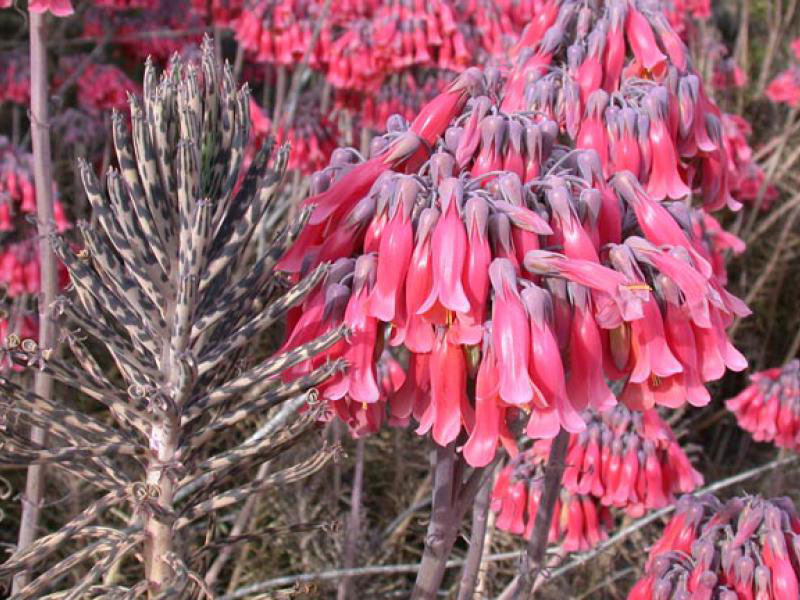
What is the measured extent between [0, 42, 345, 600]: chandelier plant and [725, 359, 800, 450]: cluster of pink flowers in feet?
8.58

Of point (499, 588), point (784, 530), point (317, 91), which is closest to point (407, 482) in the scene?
point (499, 588)

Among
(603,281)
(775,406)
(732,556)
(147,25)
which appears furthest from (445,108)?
(147,25)

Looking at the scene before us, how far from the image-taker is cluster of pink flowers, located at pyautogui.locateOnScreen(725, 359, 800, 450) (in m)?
3.53

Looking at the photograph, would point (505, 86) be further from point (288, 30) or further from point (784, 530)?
point (288, 30)

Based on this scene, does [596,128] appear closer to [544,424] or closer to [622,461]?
[544,424]

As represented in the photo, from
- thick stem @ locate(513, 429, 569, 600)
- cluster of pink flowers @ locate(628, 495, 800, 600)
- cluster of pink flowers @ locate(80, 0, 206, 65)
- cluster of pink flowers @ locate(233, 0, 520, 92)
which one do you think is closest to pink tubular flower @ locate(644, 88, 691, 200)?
thick stem @ locate(513, 429, 569, 600)

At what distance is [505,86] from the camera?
2.33 metres

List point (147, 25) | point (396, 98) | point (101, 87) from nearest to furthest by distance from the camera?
point (396, 98) → point (101, 87) → point (147, 25)

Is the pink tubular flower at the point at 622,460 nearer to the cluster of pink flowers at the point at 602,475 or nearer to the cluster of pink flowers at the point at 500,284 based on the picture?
the cluster of pink flowers at the point at 602,475

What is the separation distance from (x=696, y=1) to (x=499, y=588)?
353 cm

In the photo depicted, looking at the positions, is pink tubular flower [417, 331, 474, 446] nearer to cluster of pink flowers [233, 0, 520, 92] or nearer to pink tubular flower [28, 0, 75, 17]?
pink tubular flower [28, 0, 75, 17]

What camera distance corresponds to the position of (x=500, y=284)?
1324 millimetres

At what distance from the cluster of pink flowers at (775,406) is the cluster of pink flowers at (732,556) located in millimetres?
1568

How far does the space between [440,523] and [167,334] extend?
562 mm
